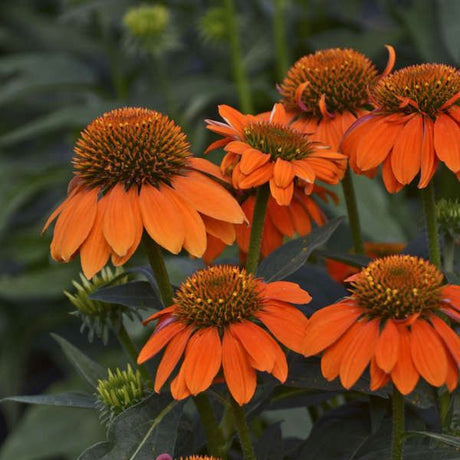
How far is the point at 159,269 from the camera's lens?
0.75 m

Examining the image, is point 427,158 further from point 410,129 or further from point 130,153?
point 130,153

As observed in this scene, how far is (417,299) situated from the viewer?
635 millimetres

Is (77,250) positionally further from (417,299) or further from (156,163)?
(417,299)

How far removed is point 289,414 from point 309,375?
1.33ft

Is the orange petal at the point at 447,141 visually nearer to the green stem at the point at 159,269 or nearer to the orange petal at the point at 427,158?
the orange petal at the point at 427,158

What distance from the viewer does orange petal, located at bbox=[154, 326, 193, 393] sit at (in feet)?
2.17

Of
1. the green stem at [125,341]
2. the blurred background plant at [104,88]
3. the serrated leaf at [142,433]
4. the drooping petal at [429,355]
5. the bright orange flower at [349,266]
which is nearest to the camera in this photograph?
the drooping petal at [429,355]

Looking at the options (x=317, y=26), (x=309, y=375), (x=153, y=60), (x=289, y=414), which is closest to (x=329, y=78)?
(x=309, y=375)

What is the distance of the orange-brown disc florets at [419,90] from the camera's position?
2.50ft

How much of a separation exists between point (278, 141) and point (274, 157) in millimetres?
15

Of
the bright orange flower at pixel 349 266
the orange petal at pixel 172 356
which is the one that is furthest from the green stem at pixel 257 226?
the bright orange flower at pixel 349 266

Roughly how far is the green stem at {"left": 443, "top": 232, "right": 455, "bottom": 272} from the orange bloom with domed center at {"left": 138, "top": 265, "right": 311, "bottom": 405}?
227mm

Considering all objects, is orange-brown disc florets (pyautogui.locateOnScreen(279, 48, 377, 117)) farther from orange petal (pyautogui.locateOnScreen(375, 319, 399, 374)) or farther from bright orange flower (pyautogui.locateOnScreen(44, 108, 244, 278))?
orange petal (pyautogui.locateOnScreen(375, 319, 399, 374))

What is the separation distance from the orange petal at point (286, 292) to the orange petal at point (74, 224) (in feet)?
0.47
